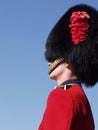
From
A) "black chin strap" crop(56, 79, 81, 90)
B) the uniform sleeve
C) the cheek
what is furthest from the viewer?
the cheek

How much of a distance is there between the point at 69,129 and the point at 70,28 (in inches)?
65.5

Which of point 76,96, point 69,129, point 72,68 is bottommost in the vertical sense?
point 69,129

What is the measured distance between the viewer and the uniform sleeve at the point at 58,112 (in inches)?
164

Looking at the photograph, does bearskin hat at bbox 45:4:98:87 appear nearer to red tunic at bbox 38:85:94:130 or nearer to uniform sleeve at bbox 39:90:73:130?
red tunic at bbox 38:85:94:130

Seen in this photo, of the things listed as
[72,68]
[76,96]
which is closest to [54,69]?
[72,68]

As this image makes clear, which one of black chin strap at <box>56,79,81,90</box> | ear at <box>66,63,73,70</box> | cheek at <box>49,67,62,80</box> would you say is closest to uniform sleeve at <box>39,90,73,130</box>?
black chin strap at <box>56,79,81,90</box>

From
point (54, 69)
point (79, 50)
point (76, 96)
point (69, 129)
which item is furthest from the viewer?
point (79, 50)

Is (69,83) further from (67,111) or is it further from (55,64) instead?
(67,111)

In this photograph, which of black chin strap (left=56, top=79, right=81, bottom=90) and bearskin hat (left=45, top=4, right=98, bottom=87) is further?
bearskin hat (left=45, top=4, right=98, bottom=87)

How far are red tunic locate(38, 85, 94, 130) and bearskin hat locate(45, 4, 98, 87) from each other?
539 mm

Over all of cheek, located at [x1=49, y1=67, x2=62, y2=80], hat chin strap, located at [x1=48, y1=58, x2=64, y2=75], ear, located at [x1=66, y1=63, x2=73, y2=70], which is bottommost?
cheek, located at [x1=49, y1=67, x2=62, y2=80]

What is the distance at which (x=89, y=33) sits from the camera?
512 centimetres

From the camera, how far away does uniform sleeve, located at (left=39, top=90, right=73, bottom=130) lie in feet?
13.6

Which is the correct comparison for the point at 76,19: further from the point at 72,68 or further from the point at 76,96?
the point at 76,96
